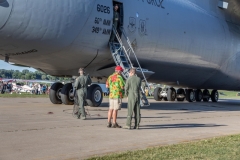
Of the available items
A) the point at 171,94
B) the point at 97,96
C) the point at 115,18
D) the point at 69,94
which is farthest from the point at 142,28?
the point at 171,94

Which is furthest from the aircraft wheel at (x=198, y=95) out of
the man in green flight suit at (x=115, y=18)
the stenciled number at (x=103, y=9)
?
the stenciled number at (x=103, y=9)

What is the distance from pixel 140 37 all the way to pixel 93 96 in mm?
3445

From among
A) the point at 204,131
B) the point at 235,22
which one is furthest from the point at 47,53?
the point at 235,22

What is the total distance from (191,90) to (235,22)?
5.72 metres

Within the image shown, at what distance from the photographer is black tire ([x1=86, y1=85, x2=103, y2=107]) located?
55.9 feet

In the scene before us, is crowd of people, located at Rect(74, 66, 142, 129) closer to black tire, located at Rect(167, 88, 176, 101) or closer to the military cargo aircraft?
the military cargo aircraft

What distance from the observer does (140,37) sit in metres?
17.2

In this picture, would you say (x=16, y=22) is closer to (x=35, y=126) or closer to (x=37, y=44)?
(x=37, y=44)

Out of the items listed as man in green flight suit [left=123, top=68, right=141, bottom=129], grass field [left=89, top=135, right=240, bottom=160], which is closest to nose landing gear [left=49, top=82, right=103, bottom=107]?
man in green flight suit [left=123, top=68, right=141, bottom=129]

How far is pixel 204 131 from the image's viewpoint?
10273mm

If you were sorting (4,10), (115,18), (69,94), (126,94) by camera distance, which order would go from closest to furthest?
(126,94) → (4,10) → (115,18) → (69,94)

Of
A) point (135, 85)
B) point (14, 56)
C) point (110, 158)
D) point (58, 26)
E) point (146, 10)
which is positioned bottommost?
point (110, 158)

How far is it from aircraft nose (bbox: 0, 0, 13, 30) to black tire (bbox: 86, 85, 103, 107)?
568cm

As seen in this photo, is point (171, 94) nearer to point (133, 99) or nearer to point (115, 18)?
point (115, 18)
